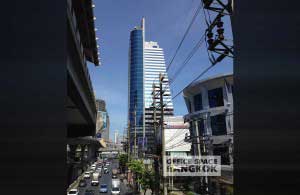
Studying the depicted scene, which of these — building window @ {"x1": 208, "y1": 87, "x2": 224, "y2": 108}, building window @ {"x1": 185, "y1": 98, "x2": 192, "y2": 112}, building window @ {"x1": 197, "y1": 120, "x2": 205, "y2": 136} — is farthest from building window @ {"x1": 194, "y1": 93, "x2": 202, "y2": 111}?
building window @ {"x1": 185, "y1": 98, "x2": 192, "y2": 112}

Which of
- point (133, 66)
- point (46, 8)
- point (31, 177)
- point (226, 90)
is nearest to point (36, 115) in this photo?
point (31, 177)

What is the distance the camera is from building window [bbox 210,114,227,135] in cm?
5128

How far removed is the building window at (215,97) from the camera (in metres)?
52.8

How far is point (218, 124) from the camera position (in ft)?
171

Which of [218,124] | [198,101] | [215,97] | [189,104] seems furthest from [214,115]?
[189,104]

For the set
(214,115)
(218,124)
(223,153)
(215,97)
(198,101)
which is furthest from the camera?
(198,101)

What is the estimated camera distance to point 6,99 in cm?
233

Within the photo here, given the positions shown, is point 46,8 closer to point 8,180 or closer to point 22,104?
point 22,104

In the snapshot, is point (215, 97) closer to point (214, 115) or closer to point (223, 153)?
point (214, 115)

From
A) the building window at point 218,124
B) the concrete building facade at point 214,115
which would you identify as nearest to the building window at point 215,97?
the concrete building facade at point 214,115

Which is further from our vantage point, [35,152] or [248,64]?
[248,64]

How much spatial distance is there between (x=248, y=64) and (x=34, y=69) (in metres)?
2.30

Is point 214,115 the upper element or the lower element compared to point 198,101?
lower

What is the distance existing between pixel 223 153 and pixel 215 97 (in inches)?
391
